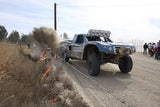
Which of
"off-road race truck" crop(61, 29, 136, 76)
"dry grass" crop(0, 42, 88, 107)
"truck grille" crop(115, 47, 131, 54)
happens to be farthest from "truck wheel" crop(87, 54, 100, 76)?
"dry grass" crop(0, 42, 88, 107)

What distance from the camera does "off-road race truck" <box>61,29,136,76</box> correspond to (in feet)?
15.2

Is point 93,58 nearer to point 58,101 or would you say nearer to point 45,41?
point 58,101

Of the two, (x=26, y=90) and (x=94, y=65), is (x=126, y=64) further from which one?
(x=26, y=90)

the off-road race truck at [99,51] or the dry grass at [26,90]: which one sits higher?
the off-road race truck at [99,51]

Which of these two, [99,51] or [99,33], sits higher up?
[99,33]

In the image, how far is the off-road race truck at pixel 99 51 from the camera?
4645 millimetres

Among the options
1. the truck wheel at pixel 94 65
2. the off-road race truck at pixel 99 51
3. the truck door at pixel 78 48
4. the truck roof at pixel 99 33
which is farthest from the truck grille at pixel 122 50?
the truck roof at pixel 99 33

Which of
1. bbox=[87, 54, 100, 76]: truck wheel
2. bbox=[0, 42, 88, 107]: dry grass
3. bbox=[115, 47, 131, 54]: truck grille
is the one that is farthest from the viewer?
bbox=[87, 54, 100, 76]: truck wheel

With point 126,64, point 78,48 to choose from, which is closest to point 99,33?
point 78,48

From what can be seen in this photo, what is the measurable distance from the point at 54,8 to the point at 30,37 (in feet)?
27.0

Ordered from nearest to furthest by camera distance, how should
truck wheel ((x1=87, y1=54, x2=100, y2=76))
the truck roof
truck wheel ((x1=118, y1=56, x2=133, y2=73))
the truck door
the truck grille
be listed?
the truck grille, truck wheel ((x1=87, y1=54, x2=100, y2=76)), truck wheel ((x1=118, y1=56, x2=133, y2=73)), the truck door, the truck roof

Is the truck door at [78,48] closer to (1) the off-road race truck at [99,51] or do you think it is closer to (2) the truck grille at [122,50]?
(1) the off-road race truck at [99,51]

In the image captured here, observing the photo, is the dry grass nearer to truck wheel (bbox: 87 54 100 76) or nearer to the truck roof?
truck wheel (bbox: 87 54 100 76)

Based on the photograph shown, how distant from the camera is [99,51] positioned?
5301 mm
